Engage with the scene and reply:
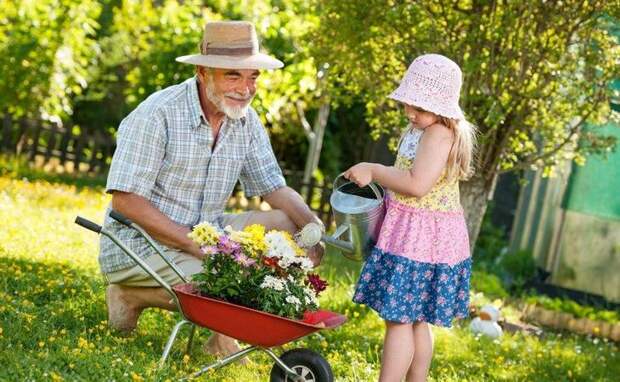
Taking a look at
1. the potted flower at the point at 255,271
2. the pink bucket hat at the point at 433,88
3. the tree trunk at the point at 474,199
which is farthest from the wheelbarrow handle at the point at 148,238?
A: the tree trunk at the point at 474,199

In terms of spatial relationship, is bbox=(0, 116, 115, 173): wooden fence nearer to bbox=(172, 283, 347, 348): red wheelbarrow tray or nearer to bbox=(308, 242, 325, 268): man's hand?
bbox=(308, 242, 325, 268): man's hand

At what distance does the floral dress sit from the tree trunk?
273cm

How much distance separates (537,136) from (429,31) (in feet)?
7.61

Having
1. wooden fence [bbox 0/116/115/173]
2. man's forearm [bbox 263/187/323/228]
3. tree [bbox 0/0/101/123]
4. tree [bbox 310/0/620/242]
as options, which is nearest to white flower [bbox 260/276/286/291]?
man's forearm [bbox 263/187/323/228]

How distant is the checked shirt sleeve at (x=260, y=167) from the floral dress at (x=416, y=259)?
78 centimetres

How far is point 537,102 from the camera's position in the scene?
23.1 feet

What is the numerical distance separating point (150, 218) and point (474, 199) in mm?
3057

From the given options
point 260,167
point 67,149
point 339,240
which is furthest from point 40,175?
point 339,240

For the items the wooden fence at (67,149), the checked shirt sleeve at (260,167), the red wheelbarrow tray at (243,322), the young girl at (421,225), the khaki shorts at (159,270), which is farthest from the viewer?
the wooden fence at (67,149)

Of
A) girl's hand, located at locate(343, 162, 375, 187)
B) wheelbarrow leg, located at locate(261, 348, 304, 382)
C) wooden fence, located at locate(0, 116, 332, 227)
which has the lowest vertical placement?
wooden fence, located at locate(0, 116, 332, 227)

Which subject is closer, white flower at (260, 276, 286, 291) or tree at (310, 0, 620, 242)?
white flower at (260, 276, 286, 291)

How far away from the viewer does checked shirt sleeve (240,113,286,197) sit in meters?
5.18

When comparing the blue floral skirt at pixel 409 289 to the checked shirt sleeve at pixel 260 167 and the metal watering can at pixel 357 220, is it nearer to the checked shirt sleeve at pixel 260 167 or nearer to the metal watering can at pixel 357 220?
the metal watering can at pixel 357 220

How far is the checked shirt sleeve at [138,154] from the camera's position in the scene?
4.70 m
